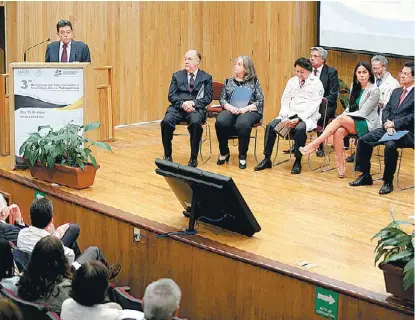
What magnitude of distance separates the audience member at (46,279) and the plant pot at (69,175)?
243 cm

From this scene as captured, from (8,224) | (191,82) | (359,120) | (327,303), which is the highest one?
(191,82)

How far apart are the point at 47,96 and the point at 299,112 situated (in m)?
2.15

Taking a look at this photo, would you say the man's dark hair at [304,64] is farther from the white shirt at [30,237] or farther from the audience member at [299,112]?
the white shirt at [30,237]

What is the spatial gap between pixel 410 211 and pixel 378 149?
1604 millimetres

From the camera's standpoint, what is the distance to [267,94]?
977 cm

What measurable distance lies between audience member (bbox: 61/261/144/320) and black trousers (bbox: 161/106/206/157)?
3707mm

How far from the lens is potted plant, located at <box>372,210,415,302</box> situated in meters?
4.50

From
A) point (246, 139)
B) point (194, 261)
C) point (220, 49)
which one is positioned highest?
point (220, 49)

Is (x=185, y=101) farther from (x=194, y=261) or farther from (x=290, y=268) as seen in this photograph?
(x=290, y=268)

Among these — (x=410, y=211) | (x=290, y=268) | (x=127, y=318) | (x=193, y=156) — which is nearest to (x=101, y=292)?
(x=127, y=318)

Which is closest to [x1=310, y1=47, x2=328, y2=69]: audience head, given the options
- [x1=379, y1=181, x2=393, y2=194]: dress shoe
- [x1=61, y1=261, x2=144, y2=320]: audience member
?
[x1=379, y1=181, x2=393, y2=194]: dress shoe

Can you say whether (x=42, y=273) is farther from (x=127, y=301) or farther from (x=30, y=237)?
(x=30, y=237)

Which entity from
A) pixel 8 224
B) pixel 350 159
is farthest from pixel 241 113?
pixel 8 224

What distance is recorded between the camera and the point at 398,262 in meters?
4.62
